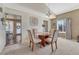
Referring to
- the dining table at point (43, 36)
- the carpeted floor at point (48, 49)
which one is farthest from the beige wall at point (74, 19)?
the dining table at point (43, 36)

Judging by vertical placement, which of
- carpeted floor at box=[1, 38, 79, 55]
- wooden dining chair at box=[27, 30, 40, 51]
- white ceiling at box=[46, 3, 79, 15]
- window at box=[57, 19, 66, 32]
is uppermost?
white ceiling at box=[46, 3, 79, 15]

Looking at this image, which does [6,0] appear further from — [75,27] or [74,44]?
[74,44]

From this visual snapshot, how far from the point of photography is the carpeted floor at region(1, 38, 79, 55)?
223cm

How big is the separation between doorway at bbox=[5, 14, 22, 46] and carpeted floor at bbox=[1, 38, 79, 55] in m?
0.14

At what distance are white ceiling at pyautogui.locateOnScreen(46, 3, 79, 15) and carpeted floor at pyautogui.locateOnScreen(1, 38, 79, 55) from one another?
2.23 feet

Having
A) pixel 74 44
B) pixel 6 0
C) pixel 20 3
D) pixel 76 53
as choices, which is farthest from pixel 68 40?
pixel 6 0

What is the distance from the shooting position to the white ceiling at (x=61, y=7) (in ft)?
7.35

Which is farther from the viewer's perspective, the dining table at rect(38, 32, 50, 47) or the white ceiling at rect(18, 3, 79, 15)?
the dining table at rect(38, 32, 50, 47)

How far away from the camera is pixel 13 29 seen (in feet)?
7.27

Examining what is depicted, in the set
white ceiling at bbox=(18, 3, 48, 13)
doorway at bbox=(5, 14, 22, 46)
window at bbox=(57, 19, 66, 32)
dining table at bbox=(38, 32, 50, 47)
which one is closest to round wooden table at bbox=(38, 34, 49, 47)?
dining table at bbox=(38, 32, 50, 47)

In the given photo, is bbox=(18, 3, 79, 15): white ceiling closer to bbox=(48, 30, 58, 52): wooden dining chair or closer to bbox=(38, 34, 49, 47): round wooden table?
bbox=(48, 30, 58, 52): wooden dining chair

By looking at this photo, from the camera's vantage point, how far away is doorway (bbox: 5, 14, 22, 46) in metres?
2.19

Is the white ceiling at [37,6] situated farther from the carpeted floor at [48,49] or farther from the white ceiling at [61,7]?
the carpeted floor at [48,49]

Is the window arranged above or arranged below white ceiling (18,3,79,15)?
below
